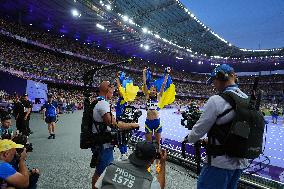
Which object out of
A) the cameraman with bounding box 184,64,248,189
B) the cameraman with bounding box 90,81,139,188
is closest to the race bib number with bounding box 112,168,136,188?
the cameraman with bounding box 184,64,248,189

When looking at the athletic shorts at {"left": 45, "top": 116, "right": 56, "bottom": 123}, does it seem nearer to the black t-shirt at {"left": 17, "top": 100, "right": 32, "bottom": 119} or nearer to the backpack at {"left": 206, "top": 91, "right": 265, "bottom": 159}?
the black t-shirt at {"left": 17, "top": 100, "right": 32, "bottom": 119}

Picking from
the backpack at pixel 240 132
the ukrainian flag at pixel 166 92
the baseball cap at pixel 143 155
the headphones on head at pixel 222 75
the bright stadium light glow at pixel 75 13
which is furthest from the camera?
the bright stadium light glow at pixel 75 13

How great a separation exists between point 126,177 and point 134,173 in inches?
2.8

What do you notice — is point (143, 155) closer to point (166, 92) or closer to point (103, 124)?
point (103, 124)

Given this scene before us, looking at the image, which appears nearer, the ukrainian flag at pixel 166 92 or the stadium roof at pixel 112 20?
the ukrainian flag at pixel 166 92

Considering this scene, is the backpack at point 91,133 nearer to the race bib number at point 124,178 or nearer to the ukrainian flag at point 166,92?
the race bib number at point 124,178

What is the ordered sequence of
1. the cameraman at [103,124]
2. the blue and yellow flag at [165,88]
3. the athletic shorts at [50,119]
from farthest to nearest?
the athletic shorts at [50,119]
the blue and yellow flag at [165,88]
the cameraman at [103,124]

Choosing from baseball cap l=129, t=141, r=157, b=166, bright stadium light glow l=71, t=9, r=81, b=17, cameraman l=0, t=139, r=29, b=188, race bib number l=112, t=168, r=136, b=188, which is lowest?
cameraman l=0, t=139, r=29, b=188

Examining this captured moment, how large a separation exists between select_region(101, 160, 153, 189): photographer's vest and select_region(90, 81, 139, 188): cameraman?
1.80 m

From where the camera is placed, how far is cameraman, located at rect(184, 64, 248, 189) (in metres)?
2.69

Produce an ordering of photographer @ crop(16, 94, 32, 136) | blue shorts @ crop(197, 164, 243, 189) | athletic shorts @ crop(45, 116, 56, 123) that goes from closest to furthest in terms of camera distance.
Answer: blue shorts @ crop(197, 164, 243, 189), photographer @ crop(16, 94, 32, 136), athletic shorts @ crop(45, 116, 56, 123)

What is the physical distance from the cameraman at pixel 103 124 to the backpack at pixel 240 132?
66.4 inches

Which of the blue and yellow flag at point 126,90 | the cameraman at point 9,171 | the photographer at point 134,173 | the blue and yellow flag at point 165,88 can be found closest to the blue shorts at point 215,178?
the photographer at point 134,173

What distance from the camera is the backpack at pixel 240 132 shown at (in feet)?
8.52
